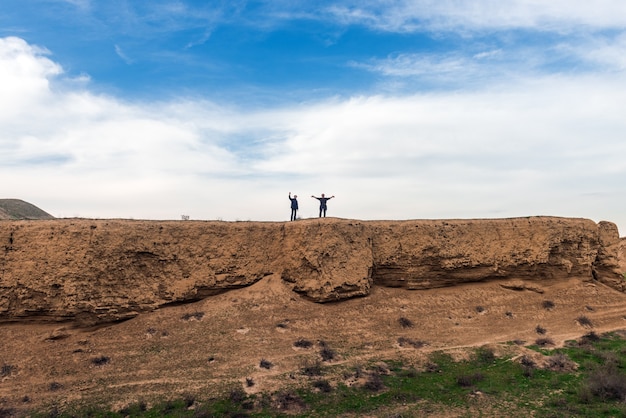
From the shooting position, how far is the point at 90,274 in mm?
18078

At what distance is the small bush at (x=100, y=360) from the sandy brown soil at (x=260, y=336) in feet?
0.23

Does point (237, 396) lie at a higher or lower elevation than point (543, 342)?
lower

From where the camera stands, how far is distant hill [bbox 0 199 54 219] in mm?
40128

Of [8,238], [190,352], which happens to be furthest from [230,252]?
[8,238]

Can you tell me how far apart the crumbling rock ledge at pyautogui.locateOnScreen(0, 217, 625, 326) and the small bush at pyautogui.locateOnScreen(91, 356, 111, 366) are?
6.08 ft

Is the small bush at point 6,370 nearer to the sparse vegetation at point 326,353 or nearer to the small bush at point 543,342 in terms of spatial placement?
the sparse vegetation at point 326,353

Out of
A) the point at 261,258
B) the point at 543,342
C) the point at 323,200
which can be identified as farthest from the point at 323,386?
the point at 323,200

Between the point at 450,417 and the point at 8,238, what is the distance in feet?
56.3

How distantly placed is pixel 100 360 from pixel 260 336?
5813 mm

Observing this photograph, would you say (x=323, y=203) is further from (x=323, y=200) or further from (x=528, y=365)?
(x=528, y=365)

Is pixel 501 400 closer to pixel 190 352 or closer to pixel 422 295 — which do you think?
pixel 422 295

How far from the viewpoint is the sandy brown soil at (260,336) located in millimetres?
15516

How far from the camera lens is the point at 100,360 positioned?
16578mm

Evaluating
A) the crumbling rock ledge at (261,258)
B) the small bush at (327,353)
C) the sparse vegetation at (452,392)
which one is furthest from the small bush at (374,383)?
the crumbling rock ledge at (261,258)
